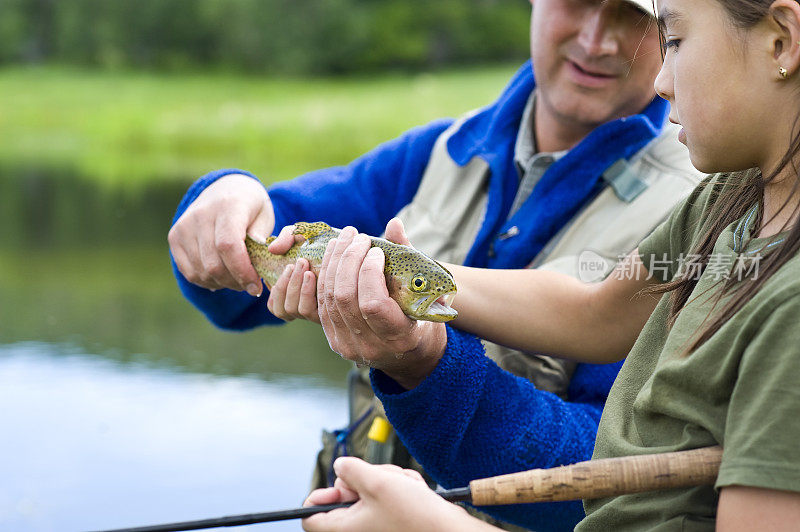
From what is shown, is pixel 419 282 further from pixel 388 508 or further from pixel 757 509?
pixel 757 509

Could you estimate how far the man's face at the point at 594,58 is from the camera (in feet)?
6.47

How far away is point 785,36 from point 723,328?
1.11 ft

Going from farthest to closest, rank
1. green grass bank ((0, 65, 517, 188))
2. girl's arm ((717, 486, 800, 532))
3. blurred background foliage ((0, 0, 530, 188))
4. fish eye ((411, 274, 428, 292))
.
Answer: blurred background foliage ((0, 0, 530, 188)) → green grass bank ((0, 65, 517, 188)) → fish eye ((411, 274, 428, 292)) → girl's arm ((717, 486, 800, 532))

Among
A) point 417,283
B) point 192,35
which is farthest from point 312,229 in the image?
point 192,35

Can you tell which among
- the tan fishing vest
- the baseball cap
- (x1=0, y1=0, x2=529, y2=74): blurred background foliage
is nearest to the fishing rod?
the tan fishing vest

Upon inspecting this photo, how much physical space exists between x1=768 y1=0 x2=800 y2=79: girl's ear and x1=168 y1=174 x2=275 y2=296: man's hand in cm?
106

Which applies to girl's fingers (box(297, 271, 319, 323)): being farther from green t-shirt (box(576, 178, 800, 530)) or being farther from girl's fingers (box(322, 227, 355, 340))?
green t-shirt (box(576, 178, 800, 530))

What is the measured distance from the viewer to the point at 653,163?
6.48ft

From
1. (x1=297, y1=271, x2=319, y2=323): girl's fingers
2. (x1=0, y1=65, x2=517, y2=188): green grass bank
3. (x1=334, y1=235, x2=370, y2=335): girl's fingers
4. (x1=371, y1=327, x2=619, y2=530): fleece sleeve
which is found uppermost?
(x1=334, y1=235, x2=370, y2=335): girl's fingers

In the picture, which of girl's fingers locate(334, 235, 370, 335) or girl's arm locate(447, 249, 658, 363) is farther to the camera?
girl's arm locate(447, 249, 658, 363)

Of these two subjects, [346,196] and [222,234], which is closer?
[222,234]

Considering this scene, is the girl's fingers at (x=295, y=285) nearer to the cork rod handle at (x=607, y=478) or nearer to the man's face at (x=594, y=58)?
the cork rod handle at (x=607, y=478)

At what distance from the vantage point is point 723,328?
1.04 meters

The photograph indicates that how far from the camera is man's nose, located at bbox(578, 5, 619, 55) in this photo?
197 cm
